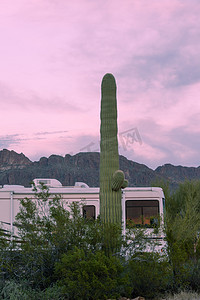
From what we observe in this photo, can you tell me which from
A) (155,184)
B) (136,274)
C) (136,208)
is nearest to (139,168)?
(155,184)

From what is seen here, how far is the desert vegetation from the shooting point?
25.9ft

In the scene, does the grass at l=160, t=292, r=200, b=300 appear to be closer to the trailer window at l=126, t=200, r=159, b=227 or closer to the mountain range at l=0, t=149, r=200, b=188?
the trailer window at l=126, t=200, r=159, b=227

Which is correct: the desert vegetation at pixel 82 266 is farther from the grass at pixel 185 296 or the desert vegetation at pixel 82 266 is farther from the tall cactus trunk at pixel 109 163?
the tall cactus trunk at pixel 109 163

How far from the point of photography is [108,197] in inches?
414

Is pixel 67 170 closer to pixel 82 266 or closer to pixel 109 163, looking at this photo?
pixel 109 163

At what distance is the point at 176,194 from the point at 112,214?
1812 cm

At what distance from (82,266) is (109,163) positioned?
141 inches

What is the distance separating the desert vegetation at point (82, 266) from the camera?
789cm

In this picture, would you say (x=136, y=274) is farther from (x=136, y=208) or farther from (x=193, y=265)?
(x=136, y=208)

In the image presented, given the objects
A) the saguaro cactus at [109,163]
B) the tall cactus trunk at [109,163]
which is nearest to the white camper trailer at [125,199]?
the tall cactus trunk at [109,163]

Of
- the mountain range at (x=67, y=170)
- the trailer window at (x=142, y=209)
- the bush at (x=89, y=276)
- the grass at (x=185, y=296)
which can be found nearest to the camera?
the bush at (x=89, y=276)

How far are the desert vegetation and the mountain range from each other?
54526 mm

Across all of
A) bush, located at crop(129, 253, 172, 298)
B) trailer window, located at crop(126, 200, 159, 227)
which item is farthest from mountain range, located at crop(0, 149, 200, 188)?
bush, located at crop(129, 253, 172, 298)

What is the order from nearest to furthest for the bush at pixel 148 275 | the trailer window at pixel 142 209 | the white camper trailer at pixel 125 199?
the bush at pixel 148 275, the white camper trailer at pixel 125 199, the trailer window at pixel 142 209
